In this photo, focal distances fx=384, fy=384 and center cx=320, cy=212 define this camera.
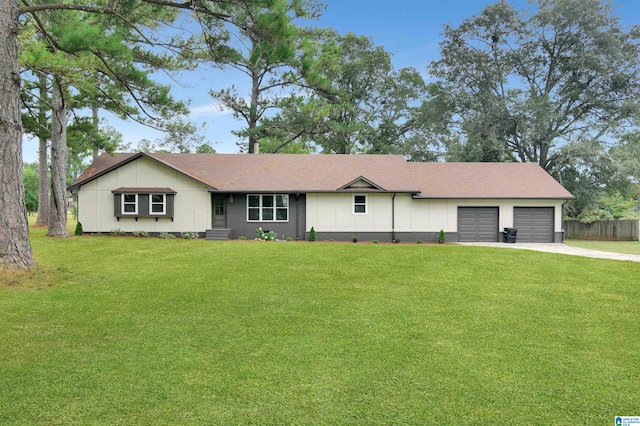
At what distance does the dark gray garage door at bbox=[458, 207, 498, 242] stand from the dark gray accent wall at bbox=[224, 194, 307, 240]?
7.82 meters

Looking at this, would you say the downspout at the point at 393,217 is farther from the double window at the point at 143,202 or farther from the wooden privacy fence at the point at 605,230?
the wooden privacy fence at the point at 605,230

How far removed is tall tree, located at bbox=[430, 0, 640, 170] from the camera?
26422 mm

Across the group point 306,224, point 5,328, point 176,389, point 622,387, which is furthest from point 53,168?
point 622,387

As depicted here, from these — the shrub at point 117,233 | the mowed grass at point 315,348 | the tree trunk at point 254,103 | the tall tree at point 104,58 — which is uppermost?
the tree trunk at point 254,103

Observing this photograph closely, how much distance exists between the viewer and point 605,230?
77.4ft

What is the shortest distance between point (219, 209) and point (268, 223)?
2.46 m

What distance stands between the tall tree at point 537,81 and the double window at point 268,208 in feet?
52.1

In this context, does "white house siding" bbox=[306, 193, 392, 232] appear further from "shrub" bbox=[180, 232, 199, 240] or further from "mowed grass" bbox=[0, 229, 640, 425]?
"mowed grass" bbox=[0, 229, 640, 425]

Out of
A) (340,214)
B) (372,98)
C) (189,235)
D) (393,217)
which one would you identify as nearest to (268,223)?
(340,214)

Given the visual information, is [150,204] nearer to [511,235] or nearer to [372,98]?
[511,235]

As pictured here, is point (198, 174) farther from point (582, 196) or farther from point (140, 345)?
point (582, 196)

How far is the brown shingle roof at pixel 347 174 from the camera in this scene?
18375 mm

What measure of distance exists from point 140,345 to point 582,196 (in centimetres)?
2823

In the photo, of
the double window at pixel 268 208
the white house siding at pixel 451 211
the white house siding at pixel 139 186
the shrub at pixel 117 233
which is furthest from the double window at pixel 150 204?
the white house siding at pixel 451 211
